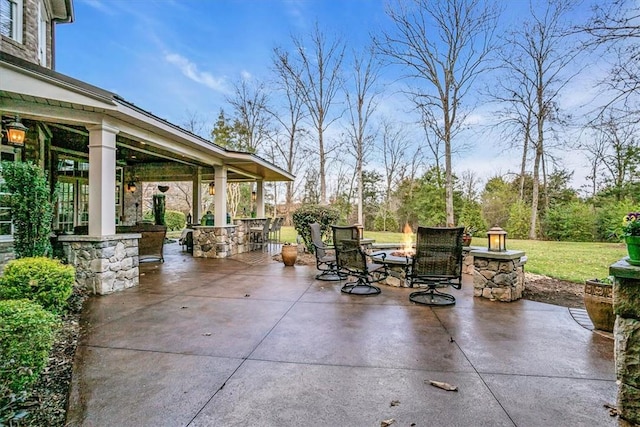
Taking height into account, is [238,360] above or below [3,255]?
below

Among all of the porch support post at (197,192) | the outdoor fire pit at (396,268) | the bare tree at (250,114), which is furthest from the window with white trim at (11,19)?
the bare tree at (250,114)

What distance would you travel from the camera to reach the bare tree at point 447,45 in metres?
10.9

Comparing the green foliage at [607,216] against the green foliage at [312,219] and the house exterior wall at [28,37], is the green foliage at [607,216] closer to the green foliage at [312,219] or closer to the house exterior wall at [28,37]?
the green foliage at [312,219]

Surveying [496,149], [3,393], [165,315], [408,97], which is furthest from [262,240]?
[496,149]

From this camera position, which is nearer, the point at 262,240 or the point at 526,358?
the point at 526,358

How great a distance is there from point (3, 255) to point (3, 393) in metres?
4.53

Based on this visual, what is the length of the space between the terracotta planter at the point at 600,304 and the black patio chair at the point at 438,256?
1352 mm

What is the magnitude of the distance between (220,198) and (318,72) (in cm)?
948

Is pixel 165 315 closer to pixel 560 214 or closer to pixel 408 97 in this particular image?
pixel 408 97

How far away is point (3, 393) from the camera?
69.3 inches

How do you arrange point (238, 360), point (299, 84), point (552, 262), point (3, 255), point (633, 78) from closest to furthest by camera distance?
point (238, 360), point (633, 78), point (3, 255), point (552, 262), point (299, 84)

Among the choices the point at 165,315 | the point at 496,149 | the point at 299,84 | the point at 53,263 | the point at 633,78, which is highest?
the point at 299,84

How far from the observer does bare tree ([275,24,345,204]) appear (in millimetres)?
15258

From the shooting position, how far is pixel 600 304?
3439 mm
